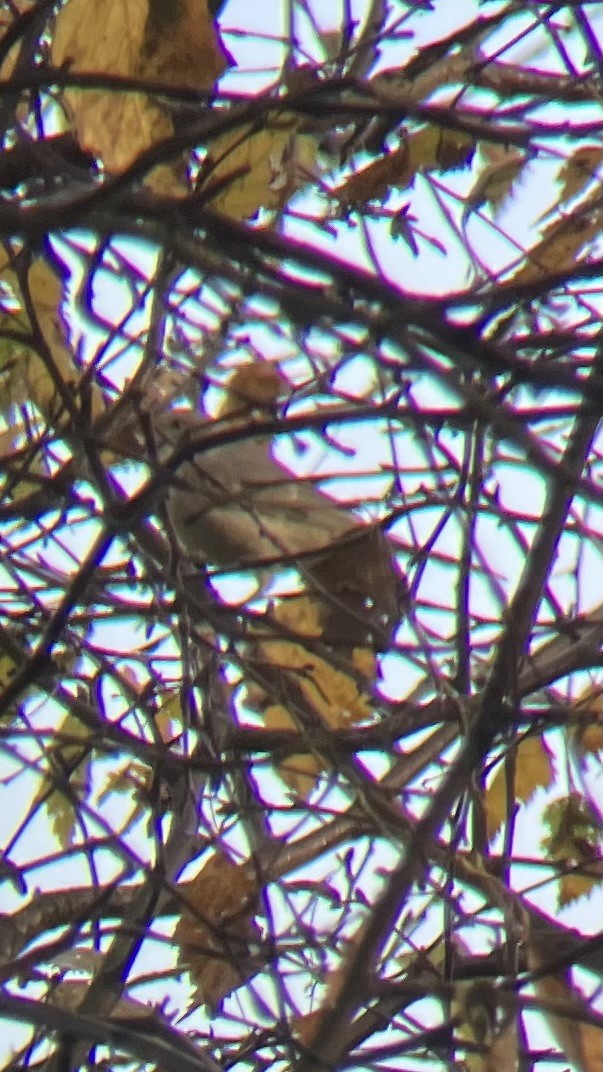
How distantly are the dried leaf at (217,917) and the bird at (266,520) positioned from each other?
344 mm

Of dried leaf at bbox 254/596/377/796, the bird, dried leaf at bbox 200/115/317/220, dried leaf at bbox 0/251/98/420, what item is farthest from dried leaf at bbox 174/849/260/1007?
dried leaf at bbox 200/115/317/220

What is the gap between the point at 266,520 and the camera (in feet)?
6.37

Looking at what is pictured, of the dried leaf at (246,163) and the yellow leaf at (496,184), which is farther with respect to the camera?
the yellow leaf at (496,184)

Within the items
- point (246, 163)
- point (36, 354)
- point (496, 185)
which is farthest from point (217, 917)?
point (496, 185)

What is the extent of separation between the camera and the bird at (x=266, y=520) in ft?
5.47

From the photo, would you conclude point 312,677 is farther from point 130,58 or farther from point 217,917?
point 130,58

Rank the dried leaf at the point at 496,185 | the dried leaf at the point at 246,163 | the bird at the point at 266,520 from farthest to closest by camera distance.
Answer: the dried leaf at the point at 496,185 < the bird at the point at 266,520 < the dried leaf at the point at 246,163

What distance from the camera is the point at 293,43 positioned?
5.89ft

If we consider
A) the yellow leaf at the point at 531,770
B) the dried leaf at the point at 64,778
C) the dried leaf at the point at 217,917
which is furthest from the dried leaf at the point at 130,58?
the yellow leaf at the point at 531,770

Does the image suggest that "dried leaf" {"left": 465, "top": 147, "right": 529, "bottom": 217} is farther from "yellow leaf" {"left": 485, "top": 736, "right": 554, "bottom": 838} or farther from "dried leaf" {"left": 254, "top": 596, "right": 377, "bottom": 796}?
"yellow leaf" {"left": 485, "top": 736, "right": 554, "bottom": 838}

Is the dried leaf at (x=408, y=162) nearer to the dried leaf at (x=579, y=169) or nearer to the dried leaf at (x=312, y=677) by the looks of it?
the dried leaf at (x=579, y=169)

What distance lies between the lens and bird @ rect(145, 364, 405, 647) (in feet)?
5.47

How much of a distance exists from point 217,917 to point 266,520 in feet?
1.72

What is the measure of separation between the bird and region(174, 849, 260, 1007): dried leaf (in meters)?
0.34
